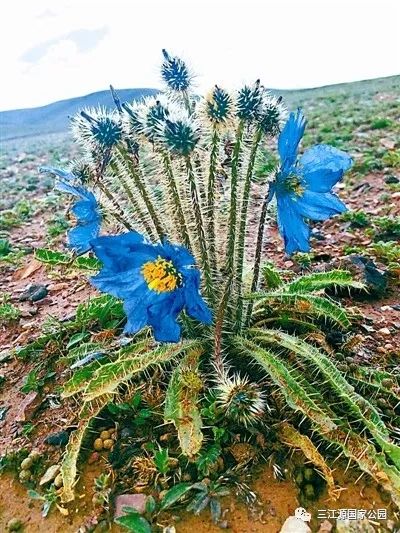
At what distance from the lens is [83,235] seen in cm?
252

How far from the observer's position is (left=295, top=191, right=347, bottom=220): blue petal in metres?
2.39

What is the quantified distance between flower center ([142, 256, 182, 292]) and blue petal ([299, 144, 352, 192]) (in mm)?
647

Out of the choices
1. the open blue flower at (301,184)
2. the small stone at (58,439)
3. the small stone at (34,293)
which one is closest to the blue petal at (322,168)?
the open blue flower at (301,184)

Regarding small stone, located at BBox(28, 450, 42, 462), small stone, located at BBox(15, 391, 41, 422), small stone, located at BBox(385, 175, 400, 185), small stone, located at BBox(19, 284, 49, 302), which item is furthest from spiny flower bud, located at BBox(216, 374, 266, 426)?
small stone, located at BBox(385, 175, 400, 185)

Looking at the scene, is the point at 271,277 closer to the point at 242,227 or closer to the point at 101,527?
the point at 242,227

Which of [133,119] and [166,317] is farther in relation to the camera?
[133,119]

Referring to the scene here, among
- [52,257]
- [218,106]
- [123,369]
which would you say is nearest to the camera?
[218,106]

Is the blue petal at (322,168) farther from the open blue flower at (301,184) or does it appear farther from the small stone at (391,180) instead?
the small stone at (391,180)

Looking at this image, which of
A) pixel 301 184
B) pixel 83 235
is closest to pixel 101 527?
pixel 83 235

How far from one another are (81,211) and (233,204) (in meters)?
0.59

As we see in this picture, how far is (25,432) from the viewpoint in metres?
2.56

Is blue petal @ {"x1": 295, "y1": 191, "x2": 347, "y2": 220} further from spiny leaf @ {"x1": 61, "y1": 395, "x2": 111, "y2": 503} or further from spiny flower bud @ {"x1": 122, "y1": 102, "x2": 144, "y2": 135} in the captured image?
spiny leaf @ {"x1": 61, "y1": 395, "x2": 111, "y2": 503}

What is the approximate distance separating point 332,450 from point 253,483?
31 cm

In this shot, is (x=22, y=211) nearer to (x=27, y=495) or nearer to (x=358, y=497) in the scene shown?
(x=27, y=495)
